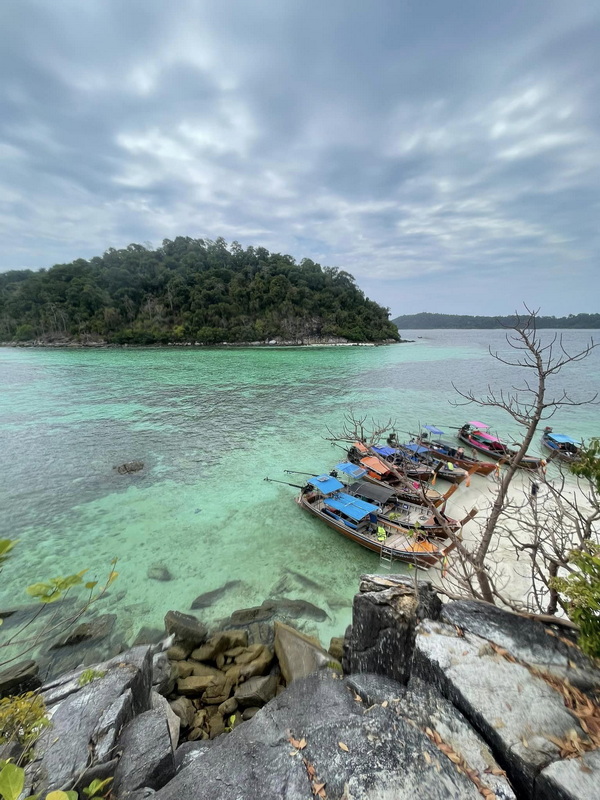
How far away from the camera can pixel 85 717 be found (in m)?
3.91

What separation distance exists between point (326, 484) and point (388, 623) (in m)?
8.17

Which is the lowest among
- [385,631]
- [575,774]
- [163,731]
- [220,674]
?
[220,674]

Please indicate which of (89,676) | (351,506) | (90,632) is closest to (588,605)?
(89,676)

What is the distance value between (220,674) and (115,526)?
310 inches

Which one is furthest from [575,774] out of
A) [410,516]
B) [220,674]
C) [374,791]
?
[410,516]

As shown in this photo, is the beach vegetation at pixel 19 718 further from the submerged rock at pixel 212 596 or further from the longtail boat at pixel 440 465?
the longtail boat at pixel 440 465

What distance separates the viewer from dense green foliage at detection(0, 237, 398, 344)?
297ft

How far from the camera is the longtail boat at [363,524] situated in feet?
31.0

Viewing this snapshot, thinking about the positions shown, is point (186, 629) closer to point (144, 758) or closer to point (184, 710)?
point (184, 710)

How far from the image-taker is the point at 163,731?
12.5 feet

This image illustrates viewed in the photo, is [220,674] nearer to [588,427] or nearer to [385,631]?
[385,631]

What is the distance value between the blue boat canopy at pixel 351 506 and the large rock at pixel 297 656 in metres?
4.59

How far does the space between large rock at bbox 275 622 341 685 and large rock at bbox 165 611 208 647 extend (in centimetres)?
176

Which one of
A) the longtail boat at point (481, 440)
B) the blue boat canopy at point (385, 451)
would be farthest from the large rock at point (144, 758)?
the longtail boat at point (481, 440)
